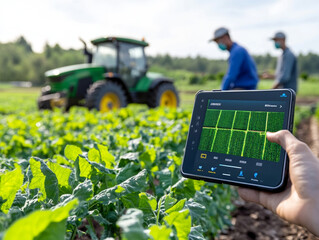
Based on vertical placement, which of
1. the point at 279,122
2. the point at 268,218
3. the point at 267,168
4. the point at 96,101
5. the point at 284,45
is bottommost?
the point at 268,218

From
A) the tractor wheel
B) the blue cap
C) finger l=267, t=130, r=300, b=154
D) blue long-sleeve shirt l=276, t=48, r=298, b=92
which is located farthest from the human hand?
the tractor wheel

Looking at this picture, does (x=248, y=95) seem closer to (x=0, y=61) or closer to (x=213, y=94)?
(x=213, y=94)

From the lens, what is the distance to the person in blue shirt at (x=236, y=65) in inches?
223

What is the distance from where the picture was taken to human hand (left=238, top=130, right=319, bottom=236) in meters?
1.27

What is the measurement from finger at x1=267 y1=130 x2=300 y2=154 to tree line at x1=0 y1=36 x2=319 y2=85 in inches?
2609

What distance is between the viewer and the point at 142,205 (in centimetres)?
124

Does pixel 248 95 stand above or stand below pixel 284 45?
below

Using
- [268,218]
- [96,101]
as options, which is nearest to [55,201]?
[268,218]

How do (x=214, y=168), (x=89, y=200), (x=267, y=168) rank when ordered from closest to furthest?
(x=89, y=200) → (x=267, y=168) → (x=214, y=168)

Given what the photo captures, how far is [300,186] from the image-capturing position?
1.32 meters

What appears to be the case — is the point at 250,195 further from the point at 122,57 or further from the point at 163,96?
the point at 163,96

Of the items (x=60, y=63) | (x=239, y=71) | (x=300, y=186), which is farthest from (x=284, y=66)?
(x=60, y=63)

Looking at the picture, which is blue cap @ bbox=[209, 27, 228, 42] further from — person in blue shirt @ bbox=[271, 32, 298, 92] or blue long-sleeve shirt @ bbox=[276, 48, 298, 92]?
blue long-sleeve shirt @ bbox=[276, 48, 298, 92]

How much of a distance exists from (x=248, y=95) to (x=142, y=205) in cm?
81
